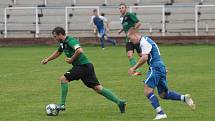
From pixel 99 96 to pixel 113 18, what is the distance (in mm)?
27726

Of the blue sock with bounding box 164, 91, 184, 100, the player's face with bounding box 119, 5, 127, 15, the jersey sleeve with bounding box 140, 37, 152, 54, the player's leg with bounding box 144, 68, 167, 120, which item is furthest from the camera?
the player's face with bounding box 119, 5, 127, 15

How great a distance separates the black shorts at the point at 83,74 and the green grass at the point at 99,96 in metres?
0.67

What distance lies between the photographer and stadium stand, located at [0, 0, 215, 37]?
41281mm

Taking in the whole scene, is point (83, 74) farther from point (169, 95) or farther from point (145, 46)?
point (169, 95)

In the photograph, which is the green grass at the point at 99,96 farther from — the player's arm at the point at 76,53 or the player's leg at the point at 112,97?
the player's arm at the point at 76,53

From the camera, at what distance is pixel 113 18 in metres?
43.1

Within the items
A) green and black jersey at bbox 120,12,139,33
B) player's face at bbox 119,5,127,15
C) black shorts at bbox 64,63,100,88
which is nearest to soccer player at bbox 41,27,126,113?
black shorts at bbox 64,63,100,88

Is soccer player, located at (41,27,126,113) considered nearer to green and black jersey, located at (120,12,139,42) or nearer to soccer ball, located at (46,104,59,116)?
soccer ball, located at (46,104,59,116)

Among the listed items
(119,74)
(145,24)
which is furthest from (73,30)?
(119,74)

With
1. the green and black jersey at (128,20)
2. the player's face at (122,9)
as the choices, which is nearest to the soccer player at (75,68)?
the player's face at (122,9)

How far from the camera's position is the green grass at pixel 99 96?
41.2 feet

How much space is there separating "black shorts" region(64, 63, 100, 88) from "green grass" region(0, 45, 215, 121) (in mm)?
665

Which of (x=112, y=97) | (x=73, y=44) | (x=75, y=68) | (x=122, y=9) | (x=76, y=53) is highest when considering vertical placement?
(x=122, y=9)

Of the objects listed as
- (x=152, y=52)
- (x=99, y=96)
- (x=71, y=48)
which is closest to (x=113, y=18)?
(x=99, y=96)
